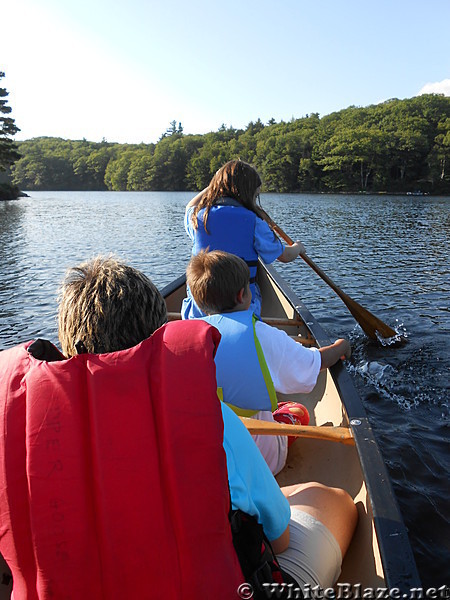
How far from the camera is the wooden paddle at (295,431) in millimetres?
2100

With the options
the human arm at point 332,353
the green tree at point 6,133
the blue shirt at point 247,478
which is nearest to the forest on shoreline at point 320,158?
the green tree at point 6,133

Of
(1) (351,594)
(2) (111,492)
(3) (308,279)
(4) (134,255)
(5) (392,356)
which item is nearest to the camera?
(2) (111,492)

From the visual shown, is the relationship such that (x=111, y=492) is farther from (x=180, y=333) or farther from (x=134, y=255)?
(x=134, y=255)

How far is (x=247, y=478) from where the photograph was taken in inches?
49.1

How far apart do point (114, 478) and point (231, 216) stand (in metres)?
2.47

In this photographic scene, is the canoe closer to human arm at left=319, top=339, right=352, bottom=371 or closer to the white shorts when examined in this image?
the white shorts

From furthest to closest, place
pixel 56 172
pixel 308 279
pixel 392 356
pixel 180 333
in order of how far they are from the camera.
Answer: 1. pixel 56 172
2. pixel 308 279
3. pixel 392 356
4. pixel 180 333

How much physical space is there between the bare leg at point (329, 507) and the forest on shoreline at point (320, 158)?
2141 inches

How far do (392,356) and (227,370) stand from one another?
4284mm

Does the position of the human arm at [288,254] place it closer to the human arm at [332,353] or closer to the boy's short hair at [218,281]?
the human arm at [332,353]

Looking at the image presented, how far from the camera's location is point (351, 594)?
174 cm

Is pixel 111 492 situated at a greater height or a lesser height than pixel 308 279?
greater

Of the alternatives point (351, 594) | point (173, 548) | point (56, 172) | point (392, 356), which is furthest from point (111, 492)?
point (56, 172)

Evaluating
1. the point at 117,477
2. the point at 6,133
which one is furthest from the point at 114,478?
the point at 6,133
